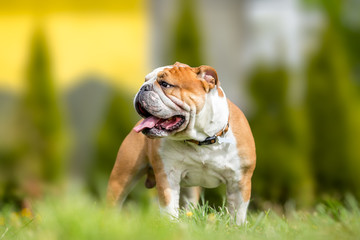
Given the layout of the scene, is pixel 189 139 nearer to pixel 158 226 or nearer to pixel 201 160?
pixel 201 160

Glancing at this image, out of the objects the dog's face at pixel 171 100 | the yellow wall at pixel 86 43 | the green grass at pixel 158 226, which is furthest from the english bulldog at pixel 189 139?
the yellow wall at pixel 86 43

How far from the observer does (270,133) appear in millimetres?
7844

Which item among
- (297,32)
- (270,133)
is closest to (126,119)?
(270,133)

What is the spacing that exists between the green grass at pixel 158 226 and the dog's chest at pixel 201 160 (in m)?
0.27

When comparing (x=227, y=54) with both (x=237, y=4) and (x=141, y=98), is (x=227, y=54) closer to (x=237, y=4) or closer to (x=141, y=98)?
(x=237, y=4)

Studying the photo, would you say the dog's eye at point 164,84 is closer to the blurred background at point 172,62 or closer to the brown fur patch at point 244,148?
the brown fur patch at point 244,148

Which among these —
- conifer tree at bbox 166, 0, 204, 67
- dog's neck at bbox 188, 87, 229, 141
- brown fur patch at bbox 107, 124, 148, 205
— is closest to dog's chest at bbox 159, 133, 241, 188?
dog's neck at bbox 188, 87, 229, 141

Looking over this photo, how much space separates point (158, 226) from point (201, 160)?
2.57ft

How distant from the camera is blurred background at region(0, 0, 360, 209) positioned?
7648 mm

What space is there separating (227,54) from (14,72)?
14.1ft

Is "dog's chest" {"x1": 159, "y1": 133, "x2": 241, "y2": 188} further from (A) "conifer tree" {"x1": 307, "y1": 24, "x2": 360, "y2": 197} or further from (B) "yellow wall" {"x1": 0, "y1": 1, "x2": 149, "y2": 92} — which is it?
(B) "yellow wall" {"x1": 0, "y1": 1, "x2": 149, "y2": 92}

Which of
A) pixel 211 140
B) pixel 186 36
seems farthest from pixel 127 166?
pixel 186 36

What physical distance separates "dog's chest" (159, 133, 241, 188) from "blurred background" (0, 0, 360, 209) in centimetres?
186

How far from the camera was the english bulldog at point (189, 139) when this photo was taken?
336 cm
